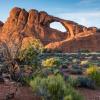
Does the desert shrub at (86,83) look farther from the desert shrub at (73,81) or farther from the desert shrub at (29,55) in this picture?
the desert shrub at (29,55)

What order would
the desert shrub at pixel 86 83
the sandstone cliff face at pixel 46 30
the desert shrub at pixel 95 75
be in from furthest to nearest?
the sandstone cliff face at pixel 46 30, the desert shrub at pixel 95 75, the desert shrub at pixel 86 83

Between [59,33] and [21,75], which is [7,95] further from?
[59,33]

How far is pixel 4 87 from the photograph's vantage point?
1762cm

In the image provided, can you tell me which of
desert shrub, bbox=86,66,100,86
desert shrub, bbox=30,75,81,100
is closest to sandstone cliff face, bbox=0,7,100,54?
desert shrub, bbox=86,66,100,86

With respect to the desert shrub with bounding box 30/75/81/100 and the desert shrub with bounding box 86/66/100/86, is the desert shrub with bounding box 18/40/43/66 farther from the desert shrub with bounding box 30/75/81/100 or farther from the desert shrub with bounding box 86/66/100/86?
Result: the desert shrub with bounding box 30/75/81/100

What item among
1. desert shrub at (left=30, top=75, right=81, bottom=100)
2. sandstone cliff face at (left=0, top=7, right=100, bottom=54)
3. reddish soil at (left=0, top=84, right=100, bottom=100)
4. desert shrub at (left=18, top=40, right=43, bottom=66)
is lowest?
reddish soil at (left=0, top=84, right=100, bottom=100)

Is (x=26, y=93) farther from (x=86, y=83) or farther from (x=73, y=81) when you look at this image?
(x=86, y=83)

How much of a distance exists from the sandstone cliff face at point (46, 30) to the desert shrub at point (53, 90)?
65.0m

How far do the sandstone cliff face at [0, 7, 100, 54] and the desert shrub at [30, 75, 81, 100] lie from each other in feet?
213

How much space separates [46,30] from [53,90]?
3038 inches

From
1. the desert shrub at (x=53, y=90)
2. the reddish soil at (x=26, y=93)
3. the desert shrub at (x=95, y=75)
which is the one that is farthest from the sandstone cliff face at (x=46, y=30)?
the desert shrub at (x=53, y=90)

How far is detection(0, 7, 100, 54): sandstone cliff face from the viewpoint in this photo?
3268 inches

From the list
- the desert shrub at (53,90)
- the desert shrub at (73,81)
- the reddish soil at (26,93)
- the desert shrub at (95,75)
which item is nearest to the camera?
the desert shrub at (53,90)

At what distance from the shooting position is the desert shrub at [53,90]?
14744 mm
